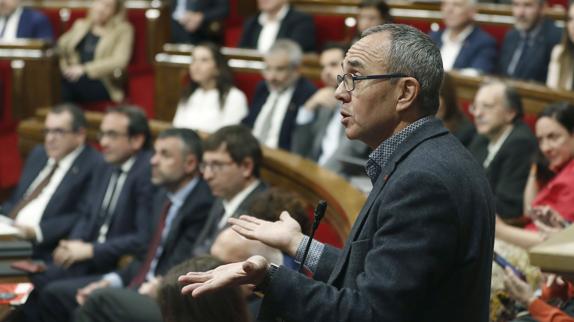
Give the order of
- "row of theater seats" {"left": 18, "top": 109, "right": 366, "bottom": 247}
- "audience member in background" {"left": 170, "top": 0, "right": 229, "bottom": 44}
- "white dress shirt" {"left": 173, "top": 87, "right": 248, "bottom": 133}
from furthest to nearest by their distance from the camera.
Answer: "audience member in background" {"left": 170, "top": 0, "right": 229, "bottom": 44} < "white dress shirt" {"left": 173, "top": 87, "right": 248, "bottom": 133} < "row of theater seats" {"left": 18, "top": 109, "right": 366, "bottom": 247}

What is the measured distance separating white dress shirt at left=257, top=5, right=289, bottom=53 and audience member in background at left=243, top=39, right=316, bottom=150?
0.68 metres

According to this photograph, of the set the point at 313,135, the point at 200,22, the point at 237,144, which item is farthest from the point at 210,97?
the point at 200,22

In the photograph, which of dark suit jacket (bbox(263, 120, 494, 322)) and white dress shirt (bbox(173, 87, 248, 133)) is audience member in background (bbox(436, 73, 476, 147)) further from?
dark suit jacket (bbox(263, 120, 494, 322))

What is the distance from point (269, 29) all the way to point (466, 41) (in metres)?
0.93

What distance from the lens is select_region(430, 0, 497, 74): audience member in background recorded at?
355cm

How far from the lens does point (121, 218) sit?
295cm

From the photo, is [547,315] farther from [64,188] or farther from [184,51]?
[184,51]

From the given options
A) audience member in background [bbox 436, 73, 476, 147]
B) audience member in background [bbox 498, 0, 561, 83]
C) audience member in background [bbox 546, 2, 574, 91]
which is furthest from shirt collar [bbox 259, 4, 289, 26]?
audience member in background [bbox 436, 73, 476, 147]

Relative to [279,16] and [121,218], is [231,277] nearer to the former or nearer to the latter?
[121,218]

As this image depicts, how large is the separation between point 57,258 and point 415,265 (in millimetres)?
2079

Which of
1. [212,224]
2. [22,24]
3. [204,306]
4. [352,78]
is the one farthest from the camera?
[22,24]

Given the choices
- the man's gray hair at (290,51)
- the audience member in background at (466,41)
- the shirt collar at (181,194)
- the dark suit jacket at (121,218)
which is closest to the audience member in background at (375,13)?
the audience member in background at (466,41)

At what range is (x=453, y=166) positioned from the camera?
104 centimetres

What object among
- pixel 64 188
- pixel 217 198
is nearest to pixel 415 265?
pixel 217 198
